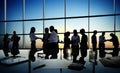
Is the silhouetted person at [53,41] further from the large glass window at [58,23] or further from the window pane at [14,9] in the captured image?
the window pane at [14,9]

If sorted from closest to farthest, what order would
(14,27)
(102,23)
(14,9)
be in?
(102,23) < (14,27) < (14,9)

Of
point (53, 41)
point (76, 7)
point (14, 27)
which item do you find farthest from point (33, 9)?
point (53, 41)

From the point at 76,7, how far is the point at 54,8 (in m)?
1.61

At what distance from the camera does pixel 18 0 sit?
46.3 feet

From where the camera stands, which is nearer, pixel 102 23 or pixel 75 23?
pixel 102 23

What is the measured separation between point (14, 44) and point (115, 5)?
20.3 feet

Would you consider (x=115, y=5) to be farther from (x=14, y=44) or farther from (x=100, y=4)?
(x=14, y=44)

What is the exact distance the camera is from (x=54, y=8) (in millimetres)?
13203

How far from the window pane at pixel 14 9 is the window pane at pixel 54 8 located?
7.07 ft

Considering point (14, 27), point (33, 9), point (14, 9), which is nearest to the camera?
point (33, 9)

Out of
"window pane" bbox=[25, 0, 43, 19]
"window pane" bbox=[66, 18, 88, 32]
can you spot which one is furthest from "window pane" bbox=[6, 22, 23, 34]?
"window pane" bbox=[66, 18, 88, 32]

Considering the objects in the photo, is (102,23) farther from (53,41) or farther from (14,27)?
(14,27)

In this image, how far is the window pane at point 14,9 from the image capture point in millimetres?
13984

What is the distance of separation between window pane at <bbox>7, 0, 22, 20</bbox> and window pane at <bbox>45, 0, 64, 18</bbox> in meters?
2.16
